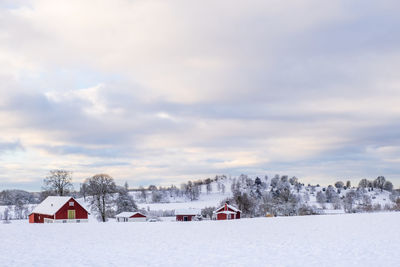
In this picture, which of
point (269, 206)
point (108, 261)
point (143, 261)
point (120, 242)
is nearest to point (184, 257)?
point (143, 261)

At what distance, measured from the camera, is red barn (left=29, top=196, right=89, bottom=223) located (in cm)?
6975

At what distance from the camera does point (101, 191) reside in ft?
281

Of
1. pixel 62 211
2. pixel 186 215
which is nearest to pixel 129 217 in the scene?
pixel 186 215

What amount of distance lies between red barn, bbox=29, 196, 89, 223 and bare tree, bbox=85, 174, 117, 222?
39.2 feet

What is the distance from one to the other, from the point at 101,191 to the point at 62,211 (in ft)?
51.6

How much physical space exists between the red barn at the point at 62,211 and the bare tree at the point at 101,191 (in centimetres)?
1195

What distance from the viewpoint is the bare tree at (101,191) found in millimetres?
84875

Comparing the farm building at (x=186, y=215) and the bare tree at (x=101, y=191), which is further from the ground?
the bare tree at (x=101, y=191)

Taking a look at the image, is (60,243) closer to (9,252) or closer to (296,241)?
(9,252)

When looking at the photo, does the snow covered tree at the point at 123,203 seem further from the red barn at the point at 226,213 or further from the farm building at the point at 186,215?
the red barn at the point at 226,213

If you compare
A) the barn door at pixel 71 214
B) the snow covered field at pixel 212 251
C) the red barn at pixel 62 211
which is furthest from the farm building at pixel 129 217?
the snow covered field at pixel 212 251

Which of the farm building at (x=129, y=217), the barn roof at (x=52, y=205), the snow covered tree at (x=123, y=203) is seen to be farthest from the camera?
the snow covered tree at (x=123, y=203)

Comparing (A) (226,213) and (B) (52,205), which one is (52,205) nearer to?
(B) (52,205)

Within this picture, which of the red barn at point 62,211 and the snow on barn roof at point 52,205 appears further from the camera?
the snow on barn roof at point 52,205
